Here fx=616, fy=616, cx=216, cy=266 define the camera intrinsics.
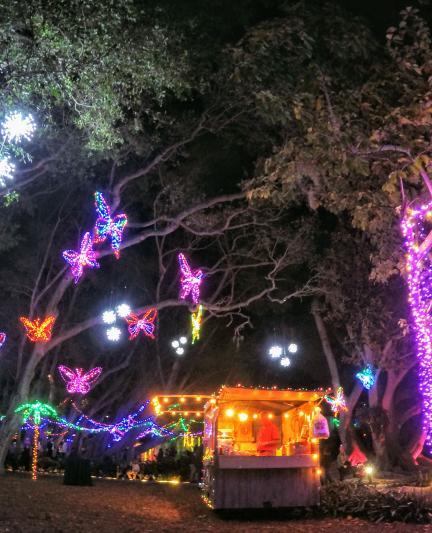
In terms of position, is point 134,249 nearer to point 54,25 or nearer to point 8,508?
point 8,508

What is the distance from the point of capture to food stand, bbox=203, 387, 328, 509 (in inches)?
454

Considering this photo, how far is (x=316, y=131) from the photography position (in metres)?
8.84

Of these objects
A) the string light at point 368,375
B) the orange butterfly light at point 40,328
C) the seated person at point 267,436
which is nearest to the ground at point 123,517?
the seated person at point 267,436

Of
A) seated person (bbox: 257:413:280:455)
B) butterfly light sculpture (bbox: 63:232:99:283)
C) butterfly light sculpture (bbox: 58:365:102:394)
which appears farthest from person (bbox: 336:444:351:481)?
butterfly light sculpture (bbox: 63:232:99:283)

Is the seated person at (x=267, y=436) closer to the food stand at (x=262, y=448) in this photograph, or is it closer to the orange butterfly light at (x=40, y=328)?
the food stand at (x=262, y=448)

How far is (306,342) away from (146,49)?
779 inches

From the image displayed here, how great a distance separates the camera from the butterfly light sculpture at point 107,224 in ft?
48.3

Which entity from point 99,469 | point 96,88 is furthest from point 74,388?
point 96,88

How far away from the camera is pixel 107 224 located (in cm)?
1495

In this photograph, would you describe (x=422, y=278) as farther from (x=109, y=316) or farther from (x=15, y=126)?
(x=109, y=316)

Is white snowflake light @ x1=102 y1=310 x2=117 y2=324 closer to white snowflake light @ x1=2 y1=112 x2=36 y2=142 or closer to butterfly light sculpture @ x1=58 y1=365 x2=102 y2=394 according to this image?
butterfly light sculpture @ x1=58 y1=365 x2=102 y2=394

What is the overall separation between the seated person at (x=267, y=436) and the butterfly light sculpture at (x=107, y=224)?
18.2ft

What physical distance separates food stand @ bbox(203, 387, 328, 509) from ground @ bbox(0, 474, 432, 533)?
1.48 feet

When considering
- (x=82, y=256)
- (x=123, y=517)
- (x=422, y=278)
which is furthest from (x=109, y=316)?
(x=422, y=278)
